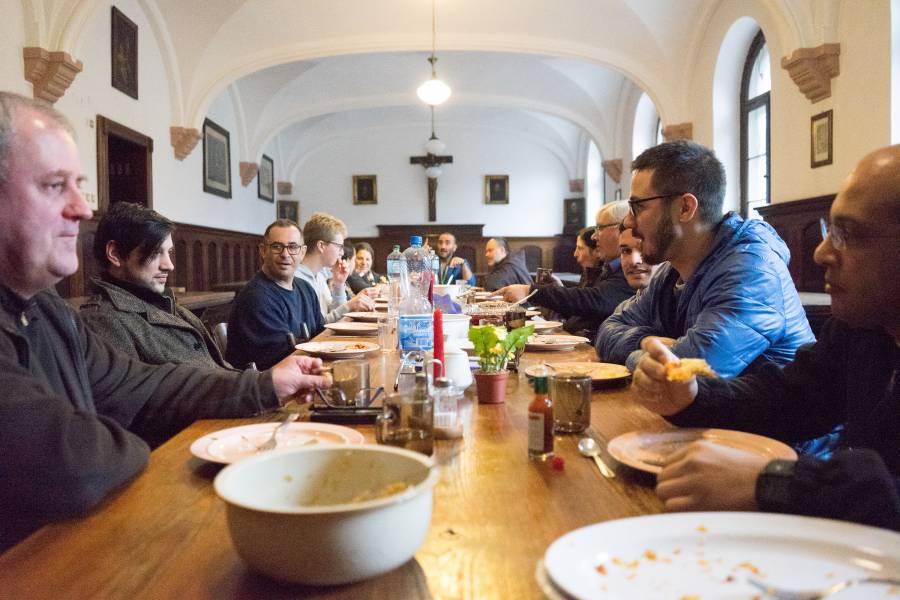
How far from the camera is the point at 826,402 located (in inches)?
61.2

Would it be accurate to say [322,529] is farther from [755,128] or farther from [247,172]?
[247,172]

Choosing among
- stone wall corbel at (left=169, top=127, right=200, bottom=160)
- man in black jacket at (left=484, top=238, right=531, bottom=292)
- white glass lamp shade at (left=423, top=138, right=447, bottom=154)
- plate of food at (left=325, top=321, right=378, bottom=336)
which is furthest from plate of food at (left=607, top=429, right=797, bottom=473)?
white glass lamp shade at (left=423, top=138, right=447, bottom=154)

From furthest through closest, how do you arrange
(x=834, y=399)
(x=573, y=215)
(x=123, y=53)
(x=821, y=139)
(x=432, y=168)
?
(x=573, y=215)
(x=432, y=168)
(x=123, y=53)
(x=821, y=139)
(x=834, y=399)

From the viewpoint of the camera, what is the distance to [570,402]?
146 cm

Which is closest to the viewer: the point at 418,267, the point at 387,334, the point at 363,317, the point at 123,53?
the point at 387,334

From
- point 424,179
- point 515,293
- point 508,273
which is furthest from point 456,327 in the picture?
point 424,179

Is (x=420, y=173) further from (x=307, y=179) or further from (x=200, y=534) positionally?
(x=200, y=534)

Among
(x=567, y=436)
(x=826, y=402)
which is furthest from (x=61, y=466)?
(x=826, y=402)

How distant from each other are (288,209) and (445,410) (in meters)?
15.1

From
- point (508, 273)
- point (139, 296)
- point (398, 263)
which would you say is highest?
point (398, 263)

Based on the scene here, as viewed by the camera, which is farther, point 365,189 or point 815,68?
point 365,189

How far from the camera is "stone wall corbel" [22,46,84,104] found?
5762mm

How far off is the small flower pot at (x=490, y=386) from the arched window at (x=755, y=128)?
256 inches

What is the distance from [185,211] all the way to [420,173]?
7687 mm
